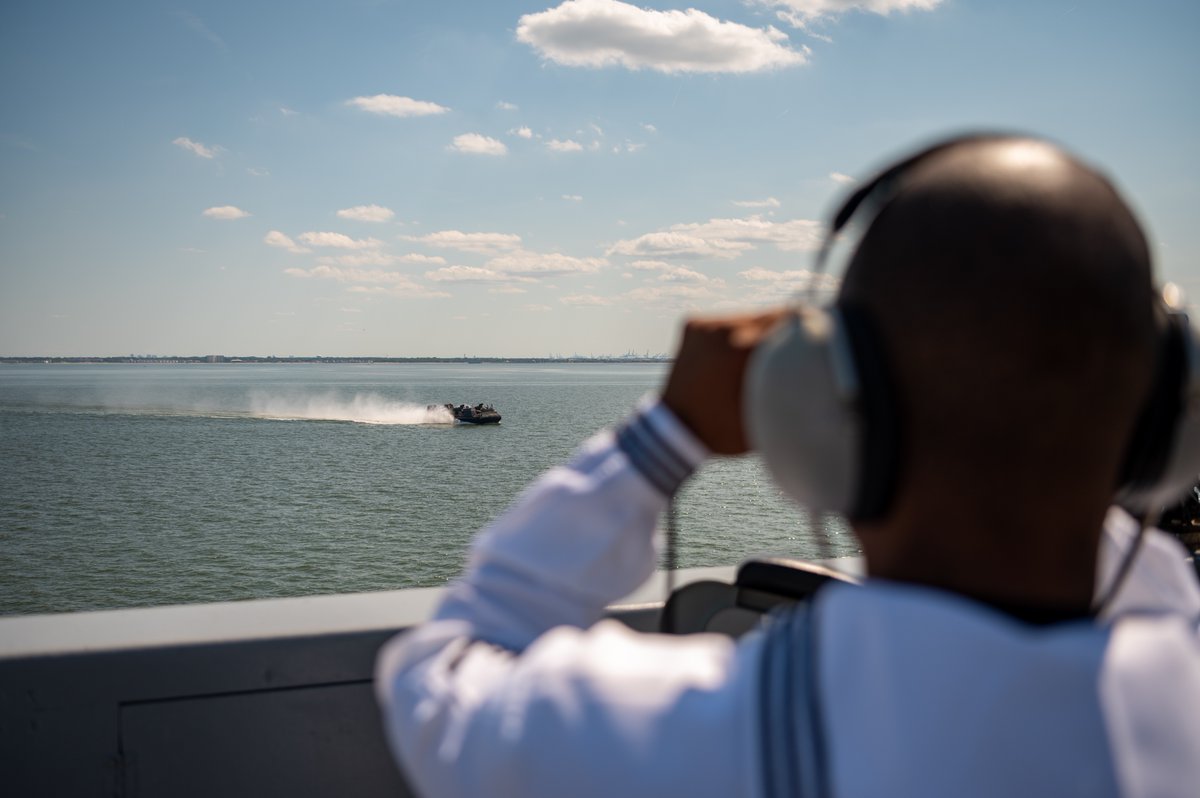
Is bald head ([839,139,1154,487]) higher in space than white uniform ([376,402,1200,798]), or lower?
higher

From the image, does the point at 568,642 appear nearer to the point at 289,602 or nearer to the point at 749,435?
the point at 749,435

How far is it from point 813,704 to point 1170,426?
16.8 inches

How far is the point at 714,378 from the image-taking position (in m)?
0.87

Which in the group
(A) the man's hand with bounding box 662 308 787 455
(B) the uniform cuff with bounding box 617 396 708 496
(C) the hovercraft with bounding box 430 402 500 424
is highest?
(A) the man's hand with bounding box 662 308 787 455

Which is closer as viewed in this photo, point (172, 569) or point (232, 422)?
point (172, 569)

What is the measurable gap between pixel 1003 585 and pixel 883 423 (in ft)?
0.52

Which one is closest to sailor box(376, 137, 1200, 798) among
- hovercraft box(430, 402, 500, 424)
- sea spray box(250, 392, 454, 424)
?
hovercraft box(430, 402, 500, 424)

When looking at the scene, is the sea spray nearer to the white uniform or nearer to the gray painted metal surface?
the gray painted metal surface

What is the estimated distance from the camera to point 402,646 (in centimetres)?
87

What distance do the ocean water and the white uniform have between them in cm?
40

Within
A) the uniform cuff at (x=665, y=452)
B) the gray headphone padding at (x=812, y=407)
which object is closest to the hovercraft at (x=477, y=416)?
the uniform cuff at (x=665, y=452)

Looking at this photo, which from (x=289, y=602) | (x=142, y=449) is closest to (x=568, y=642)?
(x=289, y=602)

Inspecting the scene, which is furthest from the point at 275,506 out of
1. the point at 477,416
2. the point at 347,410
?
the point at 347,410

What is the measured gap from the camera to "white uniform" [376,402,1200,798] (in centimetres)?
64
